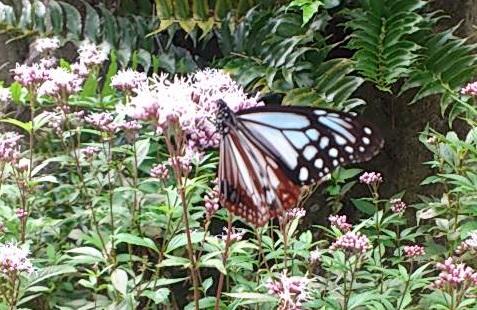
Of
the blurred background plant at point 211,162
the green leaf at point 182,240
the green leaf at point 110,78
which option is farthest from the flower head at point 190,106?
the green leaf at point 110,78

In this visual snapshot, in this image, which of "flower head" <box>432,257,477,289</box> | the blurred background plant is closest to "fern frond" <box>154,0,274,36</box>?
the blurred background plant

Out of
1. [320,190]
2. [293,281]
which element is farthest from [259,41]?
[293,281]

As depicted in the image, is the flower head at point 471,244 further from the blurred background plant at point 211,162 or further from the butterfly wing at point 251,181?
the butterfly wing at point 251,181

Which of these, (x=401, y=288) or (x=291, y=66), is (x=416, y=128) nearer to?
(x=291, y=66)

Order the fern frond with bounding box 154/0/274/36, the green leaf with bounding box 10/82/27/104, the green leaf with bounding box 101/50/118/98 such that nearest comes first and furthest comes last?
the green leaf with bounding box 10/82/27/104
the green leaf with bounding box 101/50/118/98
the fern frond with bounding box 154/0/274/36

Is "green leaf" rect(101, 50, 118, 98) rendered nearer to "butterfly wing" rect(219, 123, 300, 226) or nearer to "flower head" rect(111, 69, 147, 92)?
"flower head" rect(111, 69, 147, 92)

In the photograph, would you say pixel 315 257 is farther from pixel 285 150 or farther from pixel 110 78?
pixel 110 78

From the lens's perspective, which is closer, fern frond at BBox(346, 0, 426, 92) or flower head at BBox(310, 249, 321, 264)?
flower head at BBox(310, 249, 321, 264)

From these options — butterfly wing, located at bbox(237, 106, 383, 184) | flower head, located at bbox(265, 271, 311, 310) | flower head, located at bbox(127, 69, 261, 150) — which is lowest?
flower head, located at bbox(265, 271, 311, 310)
